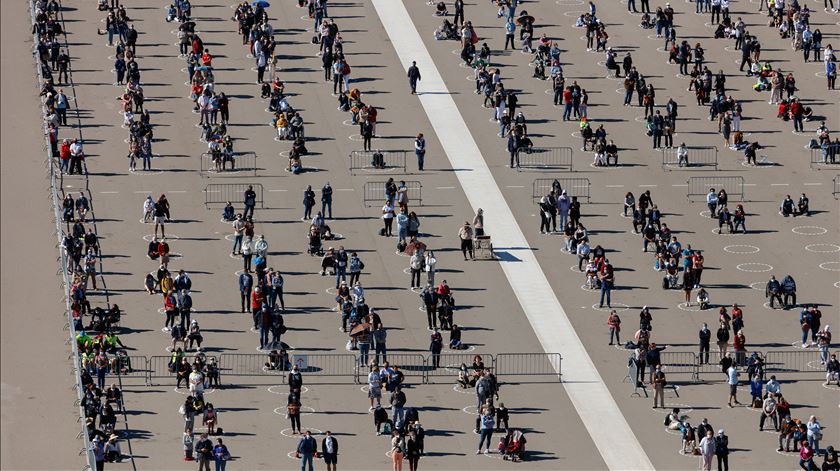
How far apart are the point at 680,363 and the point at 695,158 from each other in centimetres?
2223

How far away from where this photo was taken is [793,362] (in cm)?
5666

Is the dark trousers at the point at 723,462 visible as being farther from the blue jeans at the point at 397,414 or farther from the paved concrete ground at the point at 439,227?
the blue jeans at the point at 397,414

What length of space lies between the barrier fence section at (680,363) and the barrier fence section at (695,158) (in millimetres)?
20037

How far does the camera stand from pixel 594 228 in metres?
68.6

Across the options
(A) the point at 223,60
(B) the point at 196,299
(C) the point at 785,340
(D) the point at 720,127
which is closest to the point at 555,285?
(C) the point at 785,340

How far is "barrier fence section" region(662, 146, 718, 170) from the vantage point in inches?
2985

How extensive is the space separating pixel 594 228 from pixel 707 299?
8.47m

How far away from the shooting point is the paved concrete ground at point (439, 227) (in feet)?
167

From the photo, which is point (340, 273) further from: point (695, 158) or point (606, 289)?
point (695, 158)

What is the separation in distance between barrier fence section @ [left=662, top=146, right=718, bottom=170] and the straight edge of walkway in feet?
26.9

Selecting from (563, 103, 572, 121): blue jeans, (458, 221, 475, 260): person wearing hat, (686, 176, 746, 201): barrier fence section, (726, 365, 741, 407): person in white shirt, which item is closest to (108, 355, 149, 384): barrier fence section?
(458, 221, 475, 260): person wearing hat

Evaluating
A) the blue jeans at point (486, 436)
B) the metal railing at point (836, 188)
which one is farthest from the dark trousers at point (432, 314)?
the metal railing at point (836, 188)

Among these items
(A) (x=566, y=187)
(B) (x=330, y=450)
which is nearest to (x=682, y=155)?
(A) (x=566, y=187)

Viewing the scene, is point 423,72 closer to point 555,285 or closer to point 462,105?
point 462,105
